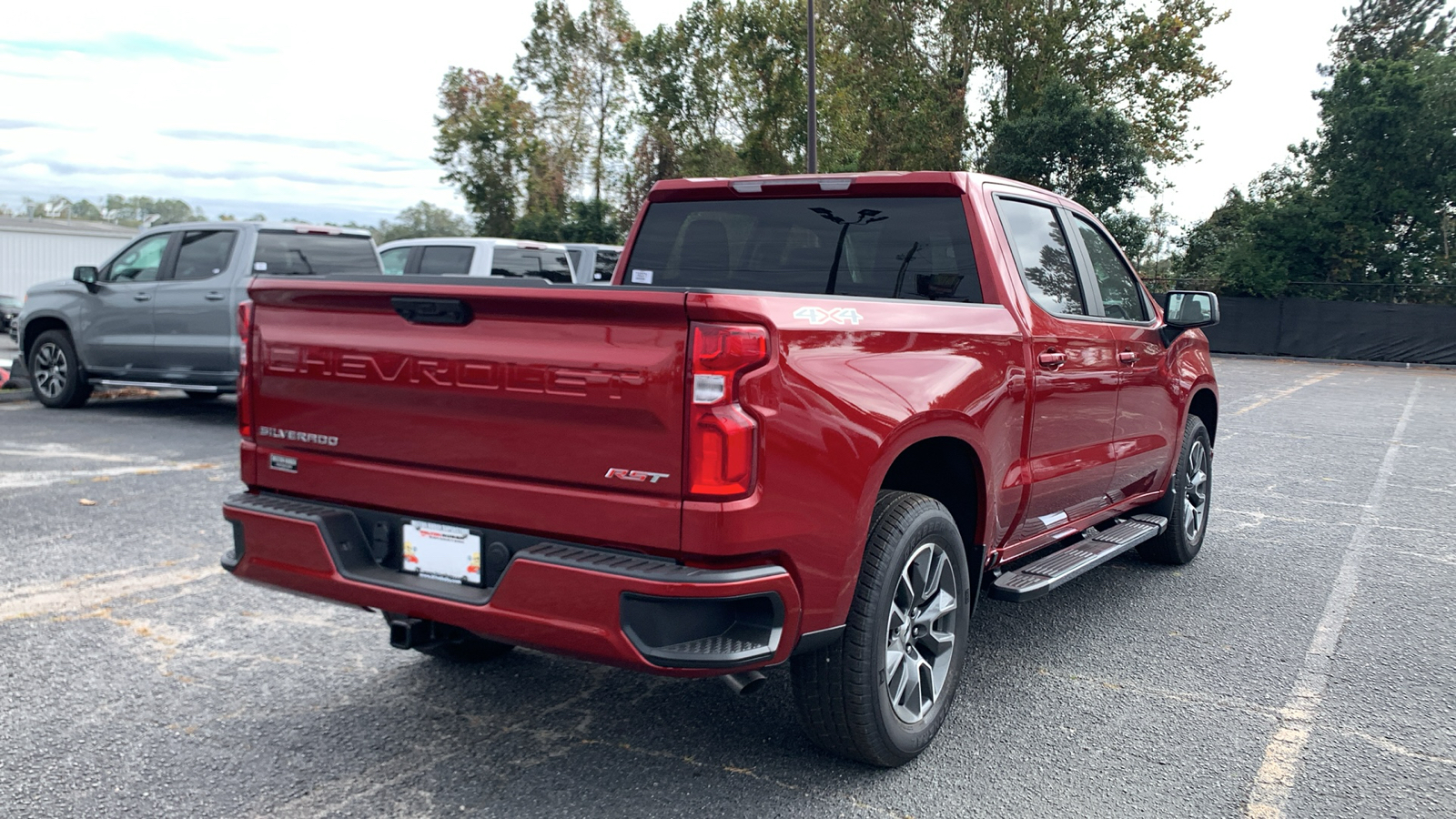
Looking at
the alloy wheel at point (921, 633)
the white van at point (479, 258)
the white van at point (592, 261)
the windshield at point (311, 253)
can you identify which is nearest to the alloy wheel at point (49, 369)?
the windshield at point (311, 253)

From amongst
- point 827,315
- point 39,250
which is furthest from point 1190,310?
point 39,250

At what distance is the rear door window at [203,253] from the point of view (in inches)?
425

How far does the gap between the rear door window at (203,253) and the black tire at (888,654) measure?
30.4 feet

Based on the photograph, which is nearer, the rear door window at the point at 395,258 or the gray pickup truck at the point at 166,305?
the gray pickup truck at the point at 166,305

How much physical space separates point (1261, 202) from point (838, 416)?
36.4 meters

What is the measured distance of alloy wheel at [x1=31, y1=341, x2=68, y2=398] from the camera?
1182 cm

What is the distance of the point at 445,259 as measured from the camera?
13555mm

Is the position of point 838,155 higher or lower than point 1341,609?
higher

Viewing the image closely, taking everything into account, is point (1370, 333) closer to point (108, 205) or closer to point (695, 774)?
point (695, 774)

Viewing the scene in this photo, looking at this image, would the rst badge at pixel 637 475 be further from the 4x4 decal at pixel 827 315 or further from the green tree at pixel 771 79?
the green tree at pixel 771 79

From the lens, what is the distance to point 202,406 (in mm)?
12406

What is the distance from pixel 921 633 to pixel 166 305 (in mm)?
9793

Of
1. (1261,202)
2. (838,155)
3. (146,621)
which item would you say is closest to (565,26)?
(838,155)

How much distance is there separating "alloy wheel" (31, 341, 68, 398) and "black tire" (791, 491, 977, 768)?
37.1ft
